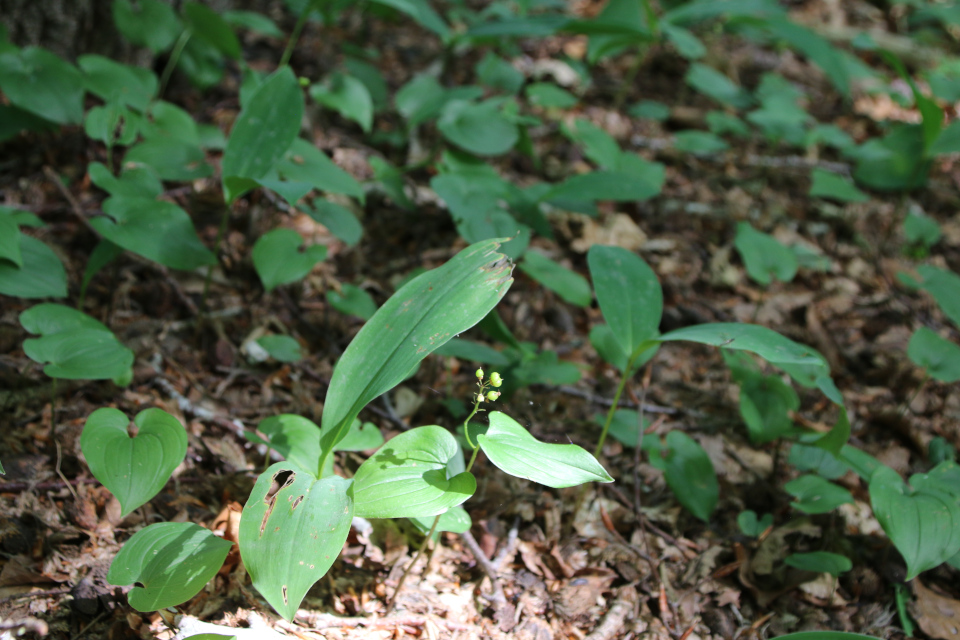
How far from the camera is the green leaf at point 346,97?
2639 millimetres

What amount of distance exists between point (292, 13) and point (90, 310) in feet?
7.73

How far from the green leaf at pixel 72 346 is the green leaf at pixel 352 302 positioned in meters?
0.63

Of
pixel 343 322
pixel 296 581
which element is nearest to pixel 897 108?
pixel 343 322

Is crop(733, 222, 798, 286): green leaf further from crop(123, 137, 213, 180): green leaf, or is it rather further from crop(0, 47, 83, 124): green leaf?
crop(0, 47, 83, 124): green leaf

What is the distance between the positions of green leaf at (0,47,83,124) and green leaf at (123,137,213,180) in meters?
0.31

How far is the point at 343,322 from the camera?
226 centimetres

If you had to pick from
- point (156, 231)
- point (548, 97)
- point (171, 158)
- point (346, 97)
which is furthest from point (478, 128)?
point (156, 231)

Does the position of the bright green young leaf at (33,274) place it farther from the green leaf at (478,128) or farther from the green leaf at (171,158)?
the green leaf at (478,128)

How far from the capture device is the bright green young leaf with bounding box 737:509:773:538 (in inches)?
69.4

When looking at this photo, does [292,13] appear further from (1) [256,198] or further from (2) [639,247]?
(2) [639,247]

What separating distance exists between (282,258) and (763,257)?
6.06ft

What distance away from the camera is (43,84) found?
7.45ft

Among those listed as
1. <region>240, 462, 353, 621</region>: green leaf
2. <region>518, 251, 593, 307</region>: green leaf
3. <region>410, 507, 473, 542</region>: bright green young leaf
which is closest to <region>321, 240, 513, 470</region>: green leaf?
<region>240, 462, 353, 621</region>: green leaf

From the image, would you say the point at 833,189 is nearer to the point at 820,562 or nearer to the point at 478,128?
the point at 478,128
